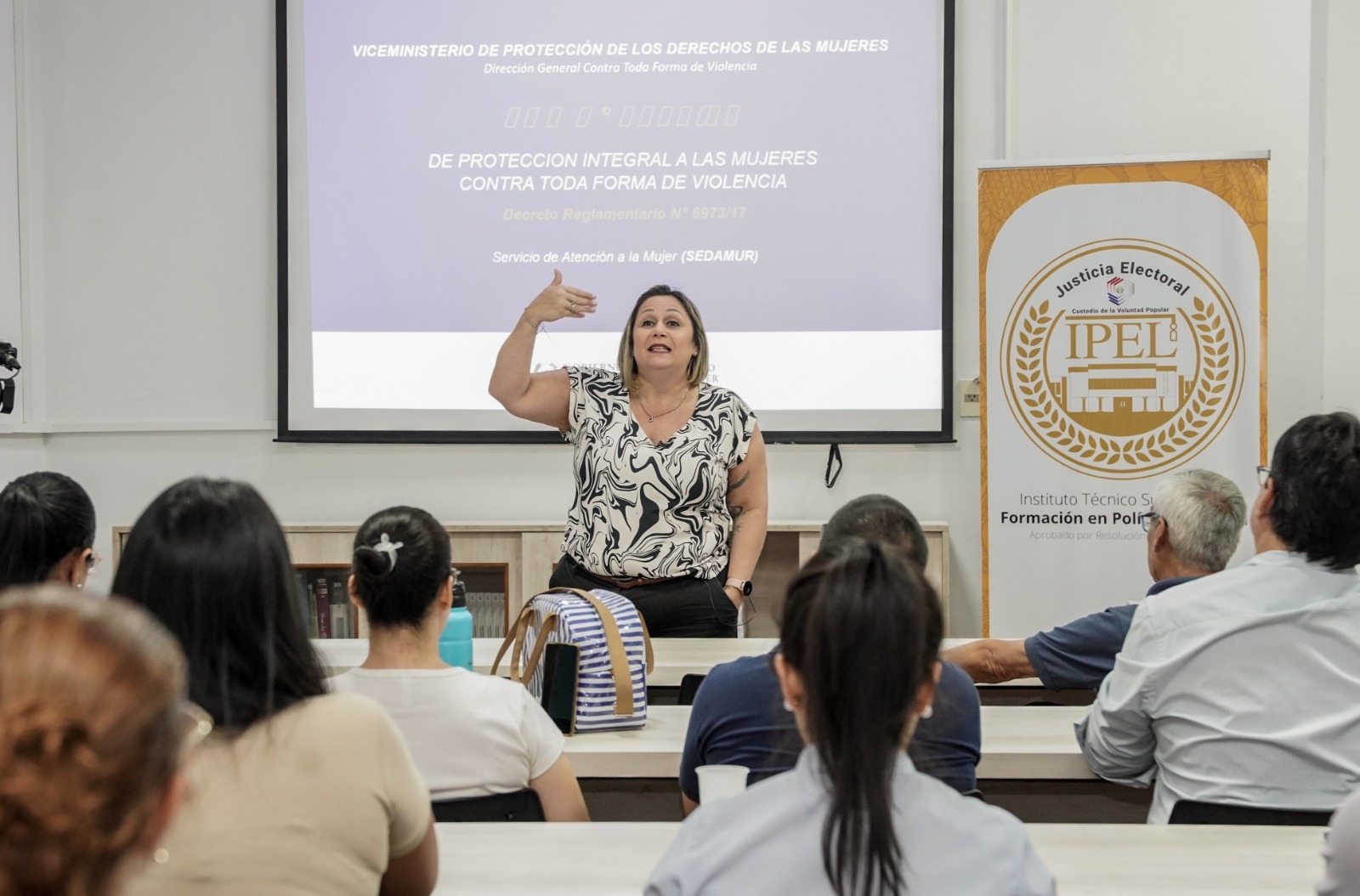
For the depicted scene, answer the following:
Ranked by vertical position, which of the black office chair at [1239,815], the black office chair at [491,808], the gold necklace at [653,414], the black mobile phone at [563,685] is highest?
the gold necklace at [653,414]

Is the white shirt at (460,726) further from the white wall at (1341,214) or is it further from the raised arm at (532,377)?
the white wall at (1341,214)

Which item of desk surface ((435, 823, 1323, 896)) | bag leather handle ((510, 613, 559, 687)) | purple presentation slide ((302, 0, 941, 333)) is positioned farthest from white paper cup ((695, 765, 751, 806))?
purple presentation slide ((302, 0, 941, 333))

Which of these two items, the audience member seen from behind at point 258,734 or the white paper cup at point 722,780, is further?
the white paper cup at point 722,780

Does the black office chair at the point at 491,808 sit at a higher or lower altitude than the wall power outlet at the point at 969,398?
lower

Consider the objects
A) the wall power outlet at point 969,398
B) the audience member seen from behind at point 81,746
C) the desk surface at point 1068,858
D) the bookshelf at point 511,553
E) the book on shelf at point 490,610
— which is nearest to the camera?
the audience member seen from behind at point 81,746

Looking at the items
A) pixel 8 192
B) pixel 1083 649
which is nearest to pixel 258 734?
pixel 1083 649

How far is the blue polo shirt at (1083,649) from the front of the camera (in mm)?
2191

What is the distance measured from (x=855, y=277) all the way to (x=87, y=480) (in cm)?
323

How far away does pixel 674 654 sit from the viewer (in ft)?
9.19

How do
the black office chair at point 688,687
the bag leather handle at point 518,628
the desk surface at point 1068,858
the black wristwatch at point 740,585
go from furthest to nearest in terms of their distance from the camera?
the black wristwatch at point 740,585, the black office chair at point 688,687, the bag leather handle at point 518,628, the desk surface at point 1068,858

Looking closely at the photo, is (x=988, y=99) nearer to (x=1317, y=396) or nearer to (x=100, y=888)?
(x=1317, y=396)

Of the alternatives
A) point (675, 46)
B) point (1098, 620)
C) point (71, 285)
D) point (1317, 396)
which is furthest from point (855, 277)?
point (71, 285)

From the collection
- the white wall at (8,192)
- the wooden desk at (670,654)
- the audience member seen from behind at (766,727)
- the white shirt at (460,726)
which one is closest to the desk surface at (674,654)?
the wooden desk at (670,654)

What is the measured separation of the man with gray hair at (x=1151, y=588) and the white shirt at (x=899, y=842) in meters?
1.11
